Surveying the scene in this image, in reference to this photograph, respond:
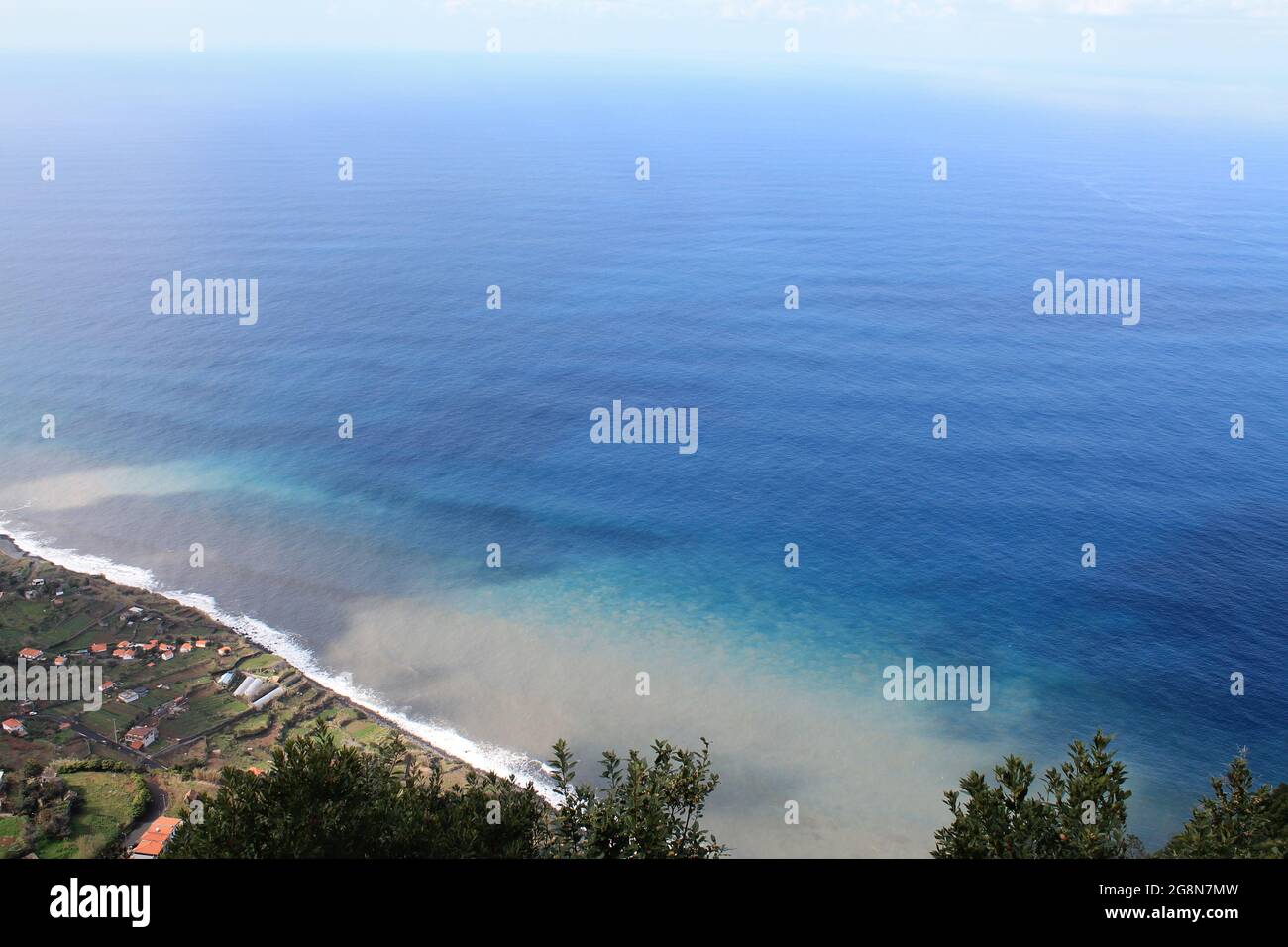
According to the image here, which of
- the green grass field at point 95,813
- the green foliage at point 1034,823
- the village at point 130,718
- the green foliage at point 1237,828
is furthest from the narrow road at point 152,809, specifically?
the green foliage at point 1237,828

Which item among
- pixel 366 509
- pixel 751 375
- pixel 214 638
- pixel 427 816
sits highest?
pixel 751 375

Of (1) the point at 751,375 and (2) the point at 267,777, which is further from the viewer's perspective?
(1) the point at 751,375

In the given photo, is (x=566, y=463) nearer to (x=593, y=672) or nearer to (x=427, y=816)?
(x=593, y=672)

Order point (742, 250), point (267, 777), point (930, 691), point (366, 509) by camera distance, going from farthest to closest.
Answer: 1. point (742, 250)
2. point (366, 509)
3. point (930, 691)
4. point (267, 777)

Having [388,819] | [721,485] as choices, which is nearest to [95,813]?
[388,819]

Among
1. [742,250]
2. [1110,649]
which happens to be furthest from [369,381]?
[1110,649]
